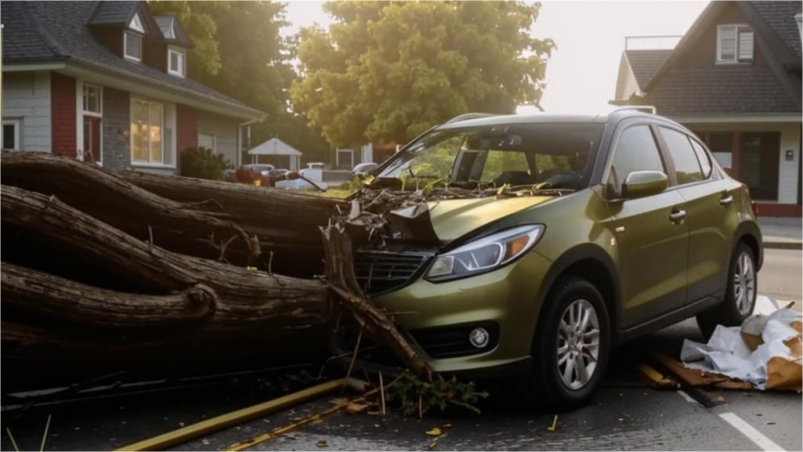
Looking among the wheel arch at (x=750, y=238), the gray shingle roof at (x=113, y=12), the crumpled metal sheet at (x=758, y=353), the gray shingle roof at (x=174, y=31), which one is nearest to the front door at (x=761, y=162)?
the gray shingle roof at (x=174, y=31)

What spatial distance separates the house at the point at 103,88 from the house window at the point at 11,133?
0.08 ft

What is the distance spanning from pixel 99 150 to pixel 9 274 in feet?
69.9

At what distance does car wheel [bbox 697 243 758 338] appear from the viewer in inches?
307

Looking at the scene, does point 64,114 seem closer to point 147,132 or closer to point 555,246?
point 147,132

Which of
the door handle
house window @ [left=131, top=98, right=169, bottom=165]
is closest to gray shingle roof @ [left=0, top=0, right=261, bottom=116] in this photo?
house window @ [left=131, top=98, right=169, bottom=165]

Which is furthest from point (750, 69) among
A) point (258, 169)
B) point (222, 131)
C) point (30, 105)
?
point (30, 105)

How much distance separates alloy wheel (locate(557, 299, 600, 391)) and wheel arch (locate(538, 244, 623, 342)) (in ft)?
0.64

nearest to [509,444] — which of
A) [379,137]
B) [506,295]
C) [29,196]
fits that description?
[506,295]

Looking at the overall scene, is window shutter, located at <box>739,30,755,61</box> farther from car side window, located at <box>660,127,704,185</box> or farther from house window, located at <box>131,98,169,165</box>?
car side window, located at <box>660,127,704,185</box>

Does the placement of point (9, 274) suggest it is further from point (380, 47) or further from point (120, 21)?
point (380, 47)

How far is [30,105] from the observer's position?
891 inches

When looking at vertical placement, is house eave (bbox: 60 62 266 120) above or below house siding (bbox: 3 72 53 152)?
above

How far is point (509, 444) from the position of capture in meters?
4.92

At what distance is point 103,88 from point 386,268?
69.8 ft
